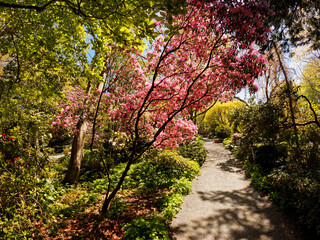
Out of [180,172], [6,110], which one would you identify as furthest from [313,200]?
[6,110]

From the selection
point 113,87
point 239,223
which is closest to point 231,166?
point 239,223

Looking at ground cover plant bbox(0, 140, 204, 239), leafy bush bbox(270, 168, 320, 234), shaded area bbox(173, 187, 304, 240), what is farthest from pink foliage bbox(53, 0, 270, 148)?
leafy bush bbox(270, 168, 320, 234)

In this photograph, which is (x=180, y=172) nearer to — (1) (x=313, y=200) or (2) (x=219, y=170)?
(2) (x=219, y=170)

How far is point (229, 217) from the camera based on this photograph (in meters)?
4.81

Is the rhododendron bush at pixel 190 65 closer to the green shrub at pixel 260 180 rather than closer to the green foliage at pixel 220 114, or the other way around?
the green shrub at pixel 260 180

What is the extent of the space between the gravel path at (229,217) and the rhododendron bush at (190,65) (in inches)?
91.7

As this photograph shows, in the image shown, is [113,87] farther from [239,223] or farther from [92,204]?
[239,223]

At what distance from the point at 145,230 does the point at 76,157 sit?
4.85 metres

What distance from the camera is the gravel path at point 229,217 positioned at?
13.3 feet

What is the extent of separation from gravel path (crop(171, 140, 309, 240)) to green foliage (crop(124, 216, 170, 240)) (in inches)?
24.5

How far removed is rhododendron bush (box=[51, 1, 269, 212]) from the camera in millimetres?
3268

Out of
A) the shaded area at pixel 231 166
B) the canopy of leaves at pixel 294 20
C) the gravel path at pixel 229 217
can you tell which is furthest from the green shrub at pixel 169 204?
the canopy of leaves at pixel 294 20

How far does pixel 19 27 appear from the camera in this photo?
13.6 feet

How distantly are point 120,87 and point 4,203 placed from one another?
4.82 meters
